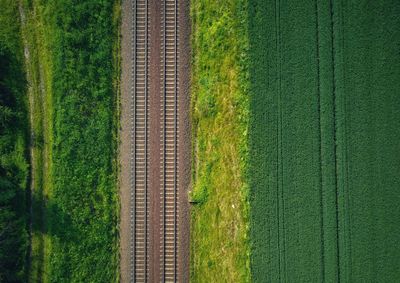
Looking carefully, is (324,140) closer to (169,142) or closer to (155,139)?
(169,142)

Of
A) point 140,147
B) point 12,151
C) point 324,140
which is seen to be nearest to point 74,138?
point 12,151

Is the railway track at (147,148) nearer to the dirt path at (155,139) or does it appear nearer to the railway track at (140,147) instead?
the railway track at (140,147)

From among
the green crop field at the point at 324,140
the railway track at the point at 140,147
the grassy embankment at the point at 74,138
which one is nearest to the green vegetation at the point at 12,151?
the grassy embankment at the point at 74,138

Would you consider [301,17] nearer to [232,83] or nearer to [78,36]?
[232,83]

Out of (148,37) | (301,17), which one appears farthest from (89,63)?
(301,17)

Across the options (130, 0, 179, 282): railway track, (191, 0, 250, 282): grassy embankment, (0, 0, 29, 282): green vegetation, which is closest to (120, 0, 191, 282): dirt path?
(130, 0, 179, 282): railway track

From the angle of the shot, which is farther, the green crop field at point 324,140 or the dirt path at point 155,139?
the dirt path at point 155,139
